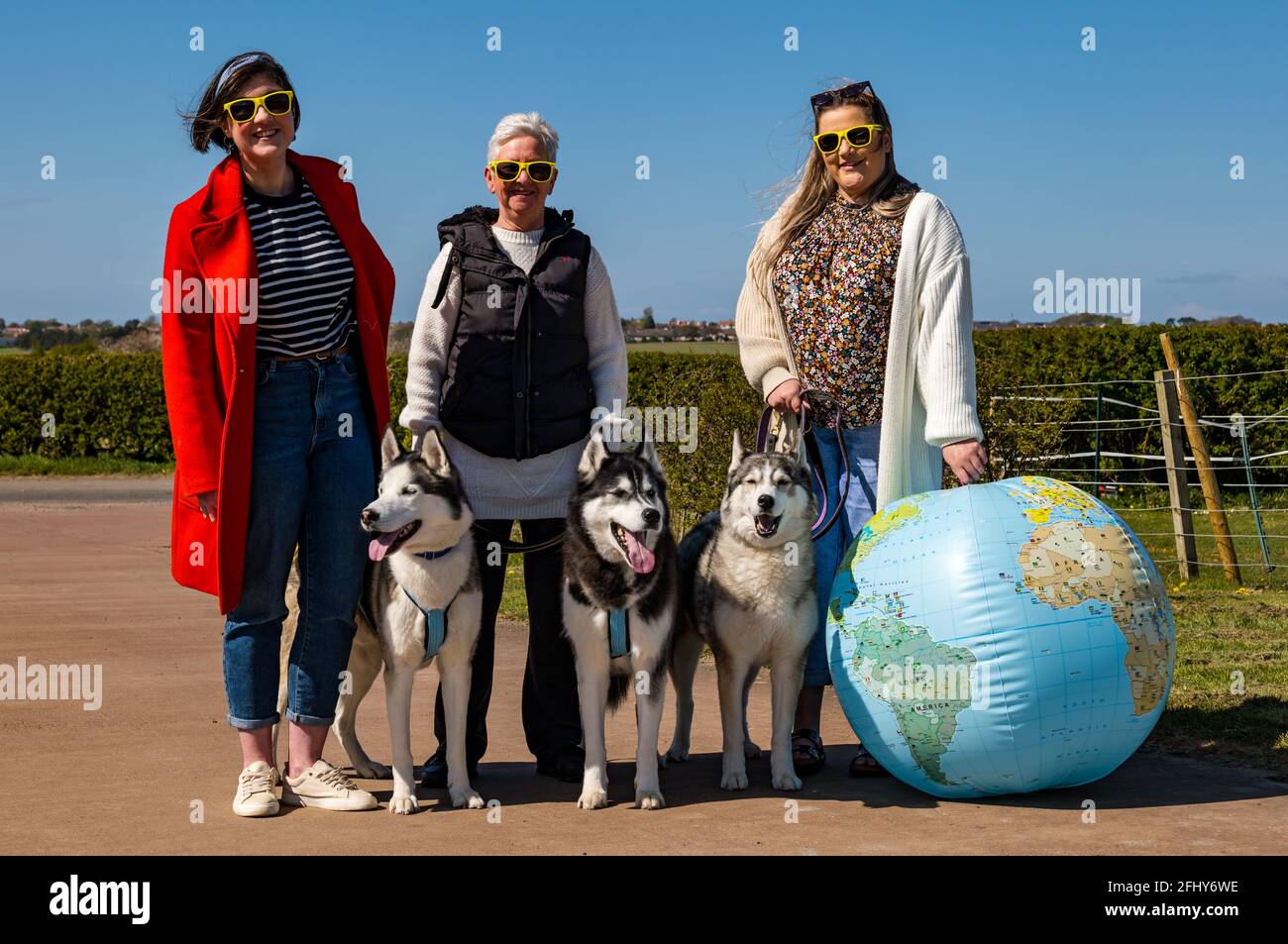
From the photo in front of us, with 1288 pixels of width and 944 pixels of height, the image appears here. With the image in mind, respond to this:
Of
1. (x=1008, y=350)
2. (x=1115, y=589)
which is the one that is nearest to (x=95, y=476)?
(x=1008, y=350)

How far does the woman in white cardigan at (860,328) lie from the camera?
6.09m

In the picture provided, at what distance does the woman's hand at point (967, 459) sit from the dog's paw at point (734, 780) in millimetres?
1673

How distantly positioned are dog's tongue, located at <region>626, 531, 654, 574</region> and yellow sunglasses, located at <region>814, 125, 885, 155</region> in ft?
6.72

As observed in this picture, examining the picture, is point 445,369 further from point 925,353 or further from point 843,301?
point 925,353

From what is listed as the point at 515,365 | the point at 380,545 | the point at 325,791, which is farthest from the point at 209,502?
the point at 515,365

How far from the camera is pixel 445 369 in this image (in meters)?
6.20

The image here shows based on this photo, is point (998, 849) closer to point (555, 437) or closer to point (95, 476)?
point (555, 437)

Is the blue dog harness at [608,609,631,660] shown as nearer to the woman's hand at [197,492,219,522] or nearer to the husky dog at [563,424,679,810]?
the husky dog at [563,424,679,810]

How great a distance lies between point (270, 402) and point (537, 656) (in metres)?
1.80

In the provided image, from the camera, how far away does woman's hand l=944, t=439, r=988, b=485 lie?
607 cm

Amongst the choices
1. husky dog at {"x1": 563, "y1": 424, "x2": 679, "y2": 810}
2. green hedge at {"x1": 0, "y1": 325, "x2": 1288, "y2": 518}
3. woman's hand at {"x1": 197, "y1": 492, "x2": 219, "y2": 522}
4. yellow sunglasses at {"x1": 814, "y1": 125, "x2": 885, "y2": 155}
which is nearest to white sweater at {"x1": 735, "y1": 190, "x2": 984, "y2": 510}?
yellow sunglasses at {"x1": 814, "y1": 125, "x2": 885, "y2": 155}

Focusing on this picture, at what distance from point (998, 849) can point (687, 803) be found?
1.41 m

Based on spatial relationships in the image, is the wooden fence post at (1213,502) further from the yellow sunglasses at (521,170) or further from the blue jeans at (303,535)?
the blue jeans at (303,535)

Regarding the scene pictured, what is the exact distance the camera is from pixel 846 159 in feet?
20.6
